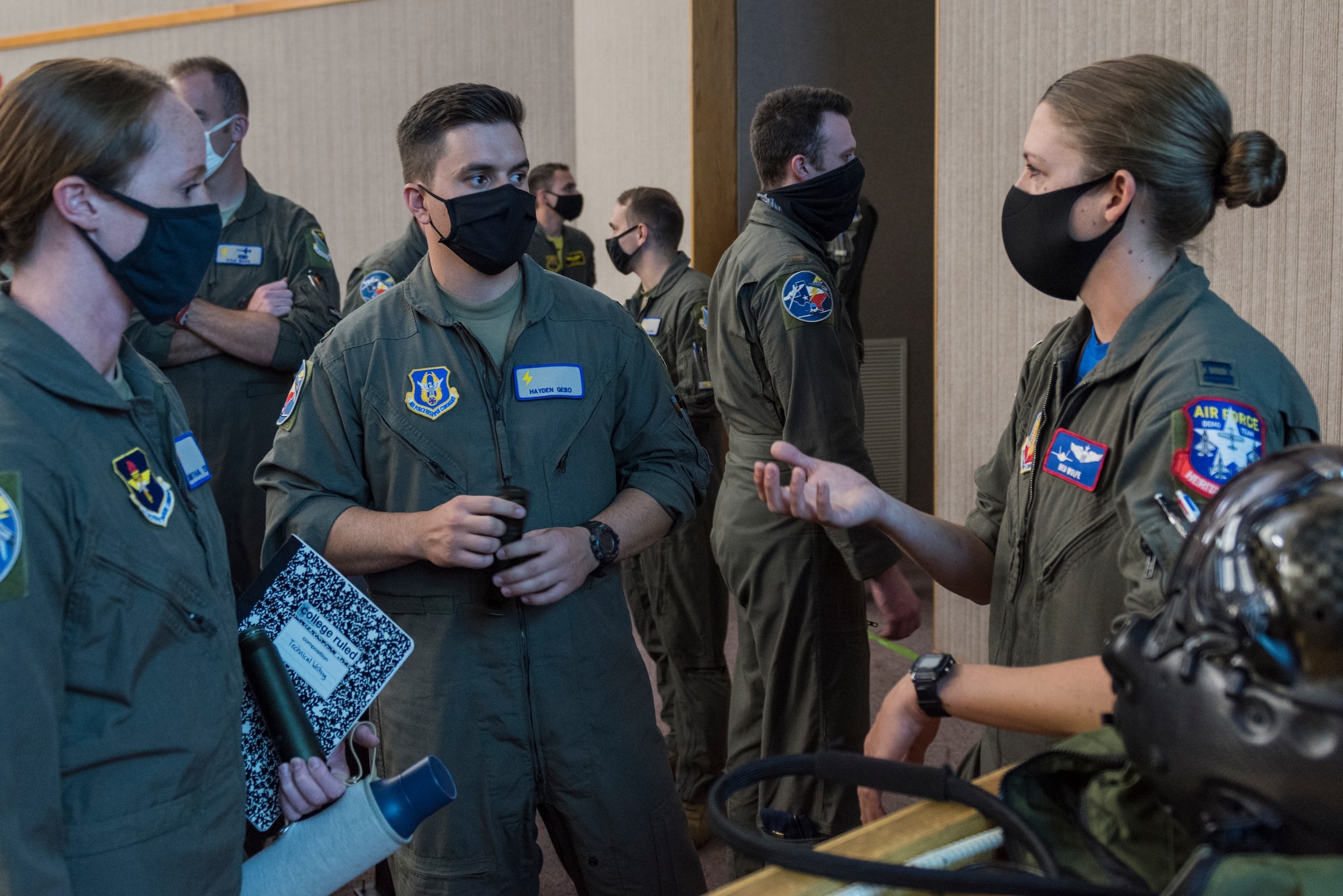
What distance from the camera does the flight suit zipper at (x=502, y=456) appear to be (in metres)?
1.66

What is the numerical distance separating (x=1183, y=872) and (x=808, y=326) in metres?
1.94

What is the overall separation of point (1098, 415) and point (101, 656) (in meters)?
1.14

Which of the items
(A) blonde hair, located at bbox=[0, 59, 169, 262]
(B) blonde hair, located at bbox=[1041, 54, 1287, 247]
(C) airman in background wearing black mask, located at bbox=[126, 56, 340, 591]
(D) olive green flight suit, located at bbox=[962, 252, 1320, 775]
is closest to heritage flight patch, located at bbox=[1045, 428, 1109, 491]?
(D) olive green flight suit, located at bbox=[962, 252, 1320, 775]

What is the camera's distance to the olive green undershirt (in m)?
1.76

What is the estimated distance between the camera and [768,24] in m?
4.96

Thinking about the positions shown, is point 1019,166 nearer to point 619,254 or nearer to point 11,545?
point 619,254

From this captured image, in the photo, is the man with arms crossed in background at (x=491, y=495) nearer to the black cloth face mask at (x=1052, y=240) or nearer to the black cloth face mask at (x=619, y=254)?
the black cloth face mask at (x=1052, y=240)

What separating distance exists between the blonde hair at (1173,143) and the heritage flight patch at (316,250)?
7.09 ft

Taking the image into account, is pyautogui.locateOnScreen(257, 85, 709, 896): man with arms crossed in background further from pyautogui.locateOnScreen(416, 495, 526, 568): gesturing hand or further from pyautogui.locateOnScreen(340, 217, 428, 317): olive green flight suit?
pyautogui.locateOnScreen(340, 217, 428, 317): olive green flight suit

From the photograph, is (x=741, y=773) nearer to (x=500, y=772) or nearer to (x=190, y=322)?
(x=500, y=772)

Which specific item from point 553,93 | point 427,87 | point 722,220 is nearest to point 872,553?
point 722,220

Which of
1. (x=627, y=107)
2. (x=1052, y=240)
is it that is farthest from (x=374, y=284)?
(x=627, y=107)

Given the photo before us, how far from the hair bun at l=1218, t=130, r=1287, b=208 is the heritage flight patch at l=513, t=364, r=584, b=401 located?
0.97 metres

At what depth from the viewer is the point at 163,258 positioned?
1181 millimetres
